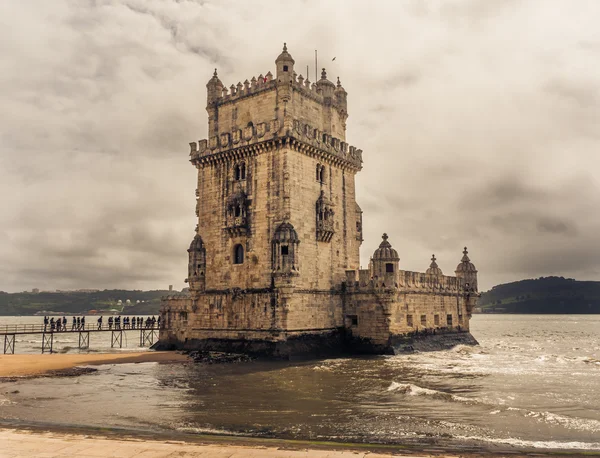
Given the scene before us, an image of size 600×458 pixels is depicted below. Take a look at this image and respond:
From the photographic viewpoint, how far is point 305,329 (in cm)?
3784

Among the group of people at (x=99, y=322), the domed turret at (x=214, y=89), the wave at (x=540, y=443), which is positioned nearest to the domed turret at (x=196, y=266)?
the group of people at (x=99, y=322)

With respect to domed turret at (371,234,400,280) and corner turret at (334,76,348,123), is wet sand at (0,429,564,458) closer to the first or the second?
domed turret at (371,234,400,280)

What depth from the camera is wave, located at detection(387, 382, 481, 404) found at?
23.0 m

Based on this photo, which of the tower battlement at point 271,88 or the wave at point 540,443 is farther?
the tower battlement at point 271,88

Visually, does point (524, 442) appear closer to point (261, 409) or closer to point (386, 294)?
point (261, 409)

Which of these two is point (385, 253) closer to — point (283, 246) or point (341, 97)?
point (283, 246)

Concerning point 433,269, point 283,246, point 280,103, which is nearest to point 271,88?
point 280,103

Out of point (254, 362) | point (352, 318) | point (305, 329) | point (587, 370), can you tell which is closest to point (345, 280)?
point (352, 318)

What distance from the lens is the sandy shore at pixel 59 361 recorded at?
3294cm

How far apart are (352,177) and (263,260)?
41.3ft

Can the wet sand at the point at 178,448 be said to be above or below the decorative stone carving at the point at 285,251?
below

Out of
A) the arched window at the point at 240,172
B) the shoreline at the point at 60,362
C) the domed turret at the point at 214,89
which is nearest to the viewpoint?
the shoreline at the point at 60,362

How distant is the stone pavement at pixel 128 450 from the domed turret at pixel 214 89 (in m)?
33.4

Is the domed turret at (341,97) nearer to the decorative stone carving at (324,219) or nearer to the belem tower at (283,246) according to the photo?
the belem tower at (283,246)
